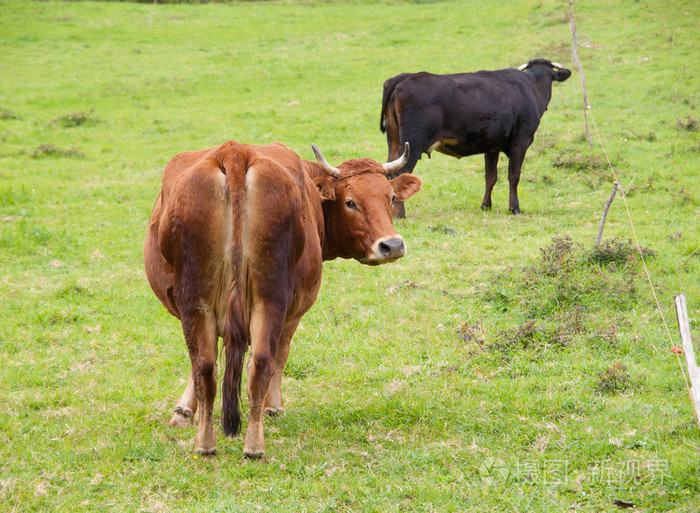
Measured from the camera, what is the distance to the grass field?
4.39m

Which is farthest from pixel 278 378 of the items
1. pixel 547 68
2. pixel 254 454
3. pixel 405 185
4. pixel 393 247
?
pixel 547 68

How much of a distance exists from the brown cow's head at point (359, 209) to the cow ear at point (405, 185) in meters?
0.35

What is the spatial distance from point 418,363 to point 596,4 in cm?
2526

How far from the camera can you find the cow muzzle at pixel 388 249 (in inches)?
205

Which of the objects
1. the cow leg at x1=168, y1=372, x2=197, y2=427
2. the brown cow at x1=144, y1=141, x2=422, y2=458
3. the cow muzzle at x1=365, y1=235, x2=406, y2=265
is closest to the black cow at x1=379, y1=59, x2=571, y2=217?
the cow muzzle at x1=365, y1=235, x2=406, y2=265

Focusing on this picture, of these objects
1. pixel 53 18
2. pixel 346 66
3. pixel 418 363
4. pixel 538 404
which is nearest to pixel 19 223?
pixel 418 363

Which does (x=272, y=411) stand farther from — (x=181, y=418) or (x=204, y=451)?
(x=204, y=451)

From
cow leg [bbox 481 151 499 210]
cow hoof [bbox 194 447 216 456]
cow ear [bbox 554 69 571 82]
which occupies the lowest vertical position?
cow hoof [bbox 194 447 216 456]

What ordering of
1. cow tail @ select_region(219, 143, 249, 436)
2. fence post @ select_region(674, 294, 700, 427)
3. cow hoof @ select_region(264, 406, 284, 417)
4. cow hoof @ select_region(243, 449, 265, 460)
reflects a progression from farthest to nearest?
cow hoof @ select_region(264, 406, 284, 417) < cow hoof @ select_region(243, 449, 265, 460) < cow tail @ select_region(219, 143, 249, 436) < fence post @ select_region(674, 294, 700, 427)

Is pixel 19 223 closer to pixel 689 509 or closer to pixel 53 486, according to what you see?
pixel 53 486

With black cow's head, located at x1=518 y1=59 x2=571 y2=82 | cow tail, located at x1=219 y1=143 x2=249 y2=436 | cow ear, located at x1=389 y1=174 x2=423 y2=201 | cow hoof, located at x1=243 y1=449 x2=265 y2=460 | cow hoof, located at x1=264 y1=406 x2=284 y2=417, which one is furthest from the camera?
black cow's head, located at x1=518 y1=59 x2=571 y2=82

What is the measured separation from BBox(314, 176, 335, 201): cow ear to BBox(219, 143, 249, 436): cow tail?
122 centimetres

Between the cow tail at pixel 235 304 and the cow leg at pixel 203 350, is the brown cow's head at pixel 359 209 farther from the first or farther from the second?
the cow leg at pixel 203 350

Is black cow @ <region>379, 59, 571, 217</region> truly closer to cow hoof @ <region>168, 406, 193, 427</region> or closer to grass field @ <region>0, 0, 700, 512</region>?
grass field @ <region>0, 0, 700, 512</region>
